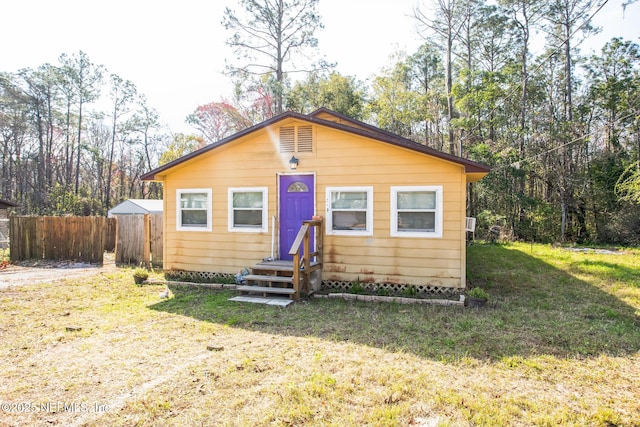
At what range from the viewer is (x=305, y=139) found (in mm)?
7730

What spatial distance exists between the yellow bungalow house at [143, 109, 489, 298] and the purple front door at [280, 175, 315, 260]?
0.02m

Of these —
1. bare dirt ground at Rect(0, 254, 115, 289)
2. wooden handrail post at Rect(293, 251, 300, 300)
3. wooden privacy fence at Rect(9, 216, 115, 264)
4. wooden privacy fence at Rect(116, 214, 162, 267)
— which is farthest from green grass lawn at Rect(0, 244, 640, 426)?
wooden privacy fence at Rect(9, 216, 115, 264)

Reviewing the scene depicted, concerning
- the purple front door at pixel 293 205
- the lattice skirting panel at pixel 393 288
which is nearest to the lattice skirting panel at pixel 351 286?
the lattice skirting panel at pixel 393 288

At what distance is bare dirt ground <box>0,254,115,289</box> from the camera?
347 inches

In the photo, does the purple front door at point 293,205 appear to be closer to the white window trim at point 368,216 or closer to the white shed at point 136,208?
A: the white window trim at point 368,216

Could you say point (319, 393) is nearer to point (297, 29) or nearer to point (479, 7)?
point (297, 29)

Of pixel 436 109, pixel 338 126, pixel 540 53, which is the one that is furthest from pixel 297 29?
pixel 338 126

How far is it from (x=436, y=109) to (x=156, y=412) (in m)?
21.5

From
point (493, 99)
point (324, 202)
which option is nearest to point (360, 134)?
point (324, 202)

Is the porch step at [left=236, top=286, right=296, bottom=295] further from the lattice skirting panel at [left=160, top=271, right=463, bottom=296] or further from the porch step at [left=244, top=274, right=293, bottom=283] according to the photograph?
the lattice skirting panel at [left=160, top=271, right=463, bottom=296]

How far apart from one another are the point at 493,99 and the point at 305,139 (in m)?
14.8

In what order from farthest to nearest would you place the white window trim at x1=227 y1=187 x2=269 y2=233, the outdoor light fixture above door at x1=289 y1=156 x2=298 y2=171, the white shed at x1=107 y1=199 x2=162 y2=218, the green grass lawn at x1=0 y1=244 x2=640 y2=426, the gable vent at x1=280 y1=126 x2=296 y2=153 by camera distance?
the white shed at x1=107 y1=199 x2=162 y2=218 → the white window trim at x1=227 y1=187 x2=269 y2=233 → the gable vent at x1=280 y1=126 x2=296 y2=153 → the outdoor light fixture above door at x1=289 y1=156 x2=298 y2=171 → the green grass lawn at x1=0 y1=244 x2=640 y2=426

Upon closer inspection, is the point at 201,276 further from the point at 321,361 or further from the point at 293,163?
the point at 321,361

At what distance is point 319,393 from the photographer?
3.22m
